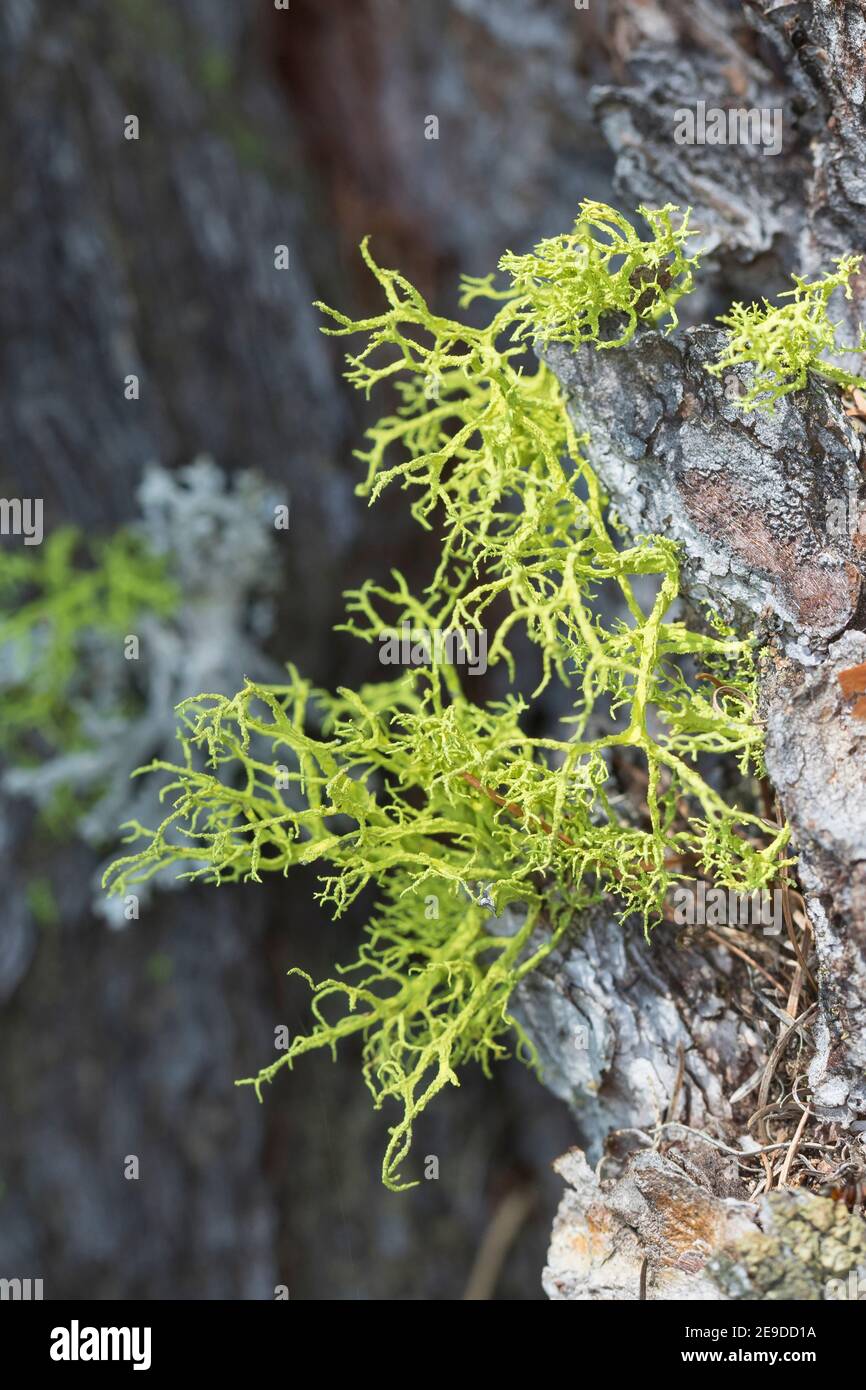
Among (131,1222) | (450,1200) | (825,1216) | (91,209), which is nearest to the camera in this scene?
(825,1216)

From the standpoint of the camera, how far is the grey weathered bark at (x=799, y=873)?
2.15 ft

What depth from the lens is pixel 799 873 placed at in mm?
674

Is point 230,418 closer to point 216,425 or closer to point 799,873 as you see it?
point 216,425

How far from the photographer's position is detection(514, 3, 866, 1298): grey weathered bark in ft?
2.15

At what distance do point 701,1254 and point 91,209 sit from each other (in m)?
1.24

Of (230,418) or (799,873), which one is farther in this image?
(230,418)

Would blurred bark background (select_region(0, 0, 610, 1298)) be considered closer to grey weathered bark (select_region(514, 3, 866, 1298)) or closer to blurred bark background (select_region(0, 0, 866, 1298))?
blurred bark background (select_region(0, 0, 866, 1298))

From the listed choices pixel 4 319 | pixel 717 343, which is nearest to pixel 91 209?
pixel 4 319

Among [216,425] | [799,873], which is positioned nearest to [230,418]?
[216,425]

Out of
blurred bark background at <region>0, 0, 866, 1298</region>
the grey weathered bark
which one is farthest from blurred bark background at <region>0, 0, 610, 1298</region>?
the grey weathered bark

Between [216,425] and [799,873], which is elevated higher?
[216,425]

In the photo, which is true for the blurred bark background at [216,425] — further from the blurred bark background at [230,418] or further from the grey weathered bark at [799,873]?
the grey weathered bark at [799,873]

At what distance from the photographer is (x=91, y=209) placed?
1343mm
